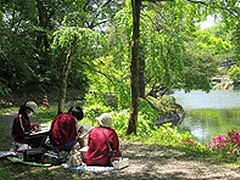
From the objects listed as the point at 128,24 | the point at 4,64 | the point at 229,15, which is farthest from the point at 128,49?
the point at 4,64

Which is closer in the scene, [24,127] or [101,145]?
[101,145]

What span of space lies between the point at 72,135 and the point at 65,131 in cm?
15

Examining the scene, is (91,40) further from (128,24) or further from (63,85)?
(63,85)

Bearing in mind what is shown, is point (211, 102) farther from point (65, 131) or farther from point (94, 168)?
point (94, 168)

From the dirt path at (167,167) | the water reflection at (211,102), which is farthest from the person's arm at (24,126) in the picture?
the water reflection at (211,102)

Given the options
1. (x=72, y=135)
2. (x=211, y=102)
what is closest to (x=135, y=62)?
(x=72, y=135)

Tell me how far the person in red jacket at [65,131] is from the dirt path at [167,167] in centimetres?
80

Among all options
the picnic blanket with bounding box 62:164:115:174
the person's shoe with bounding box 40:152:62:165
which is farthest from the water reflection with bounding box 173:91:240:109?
the picnic blanket with bounding box 62:164:115:174

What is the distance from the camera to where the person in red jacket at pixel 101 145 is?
5195mm

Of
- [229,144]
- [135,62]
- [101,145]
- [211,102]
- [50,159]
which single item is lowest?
[211,102]

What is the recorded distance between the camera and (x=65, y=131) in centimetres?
562

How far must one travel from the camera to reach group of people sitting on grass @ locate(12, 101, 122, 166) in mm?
5230

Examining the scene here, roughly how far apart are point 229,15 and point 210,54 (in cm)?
1420

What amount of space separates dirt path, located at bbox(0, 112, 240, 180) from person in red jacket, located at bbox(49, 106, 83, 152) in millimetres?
803
